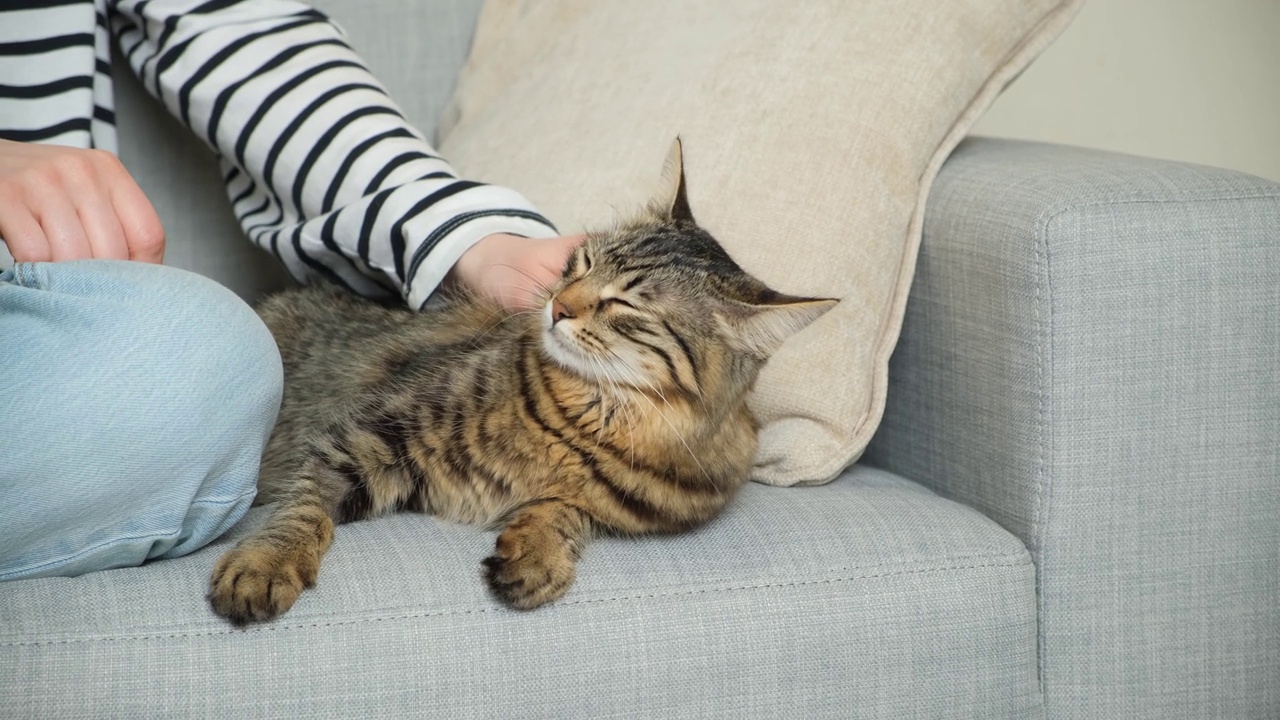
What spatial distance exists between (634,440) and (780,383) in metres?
0.22

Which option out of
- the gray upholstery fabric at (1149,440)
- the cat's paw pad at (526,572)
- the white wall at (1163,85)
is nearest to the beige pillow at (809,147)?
the gray upholstery fabric at (1149,440)

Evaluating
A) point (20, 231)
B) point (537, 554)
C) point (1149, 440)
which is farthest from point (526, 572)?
point (1149, 440)

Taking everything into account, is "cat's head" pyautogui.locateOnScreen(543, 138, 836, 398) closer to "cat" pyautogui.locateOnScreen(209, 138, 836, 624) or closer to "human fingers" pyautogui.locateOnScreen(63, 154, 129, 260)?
"cat" pyautogui.locateOnScreen(209, 138, 836, 624)

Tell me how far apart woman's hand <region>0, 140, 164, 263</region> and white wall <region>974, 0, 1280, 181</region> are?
1.62 m

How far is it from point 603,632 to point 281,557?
264 millimetres

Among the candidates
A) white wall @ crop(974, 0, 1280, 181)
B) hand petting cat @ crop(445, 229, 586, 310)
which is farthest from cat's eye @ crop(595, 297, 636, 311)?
white wall @ crop(974, 0, 1280, 181)

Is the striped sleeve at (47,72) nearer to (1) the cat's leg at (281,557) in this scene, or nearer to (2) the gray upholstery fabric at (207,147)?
(2) the gray upholstery fabric at (207,147)

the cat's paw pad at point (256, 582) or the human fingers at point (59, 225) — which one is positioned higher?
the human fingers at point (59, 225)

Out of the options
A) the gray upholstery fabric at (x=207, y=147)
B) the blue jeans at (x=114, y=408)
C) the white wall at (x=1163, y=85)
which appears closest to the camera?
the blue jeans at (x=114, y=408)

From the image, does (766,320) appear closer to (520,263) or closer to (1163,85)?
(520,263)

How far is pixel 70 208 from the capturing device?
35.2 inches

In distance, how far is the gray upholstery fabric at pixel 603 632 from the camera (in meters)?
0.75

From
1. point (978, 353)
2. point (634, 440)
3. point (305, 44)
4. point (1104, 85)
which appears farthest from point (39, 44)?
point (1104, 85)

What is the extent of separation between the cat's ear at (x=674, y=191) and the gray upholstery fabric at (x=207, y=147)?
25.5 inches
